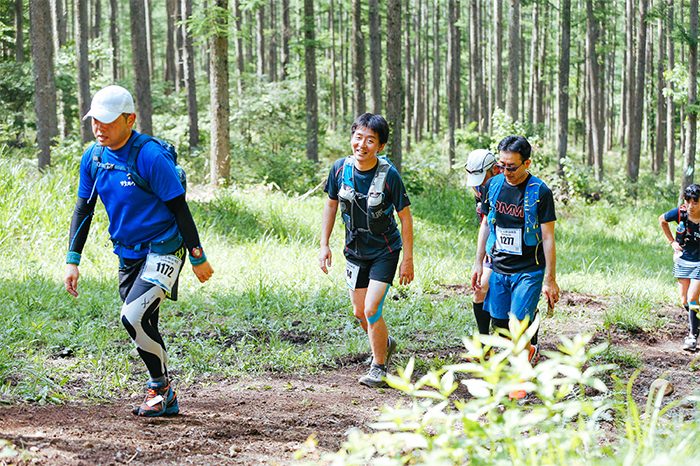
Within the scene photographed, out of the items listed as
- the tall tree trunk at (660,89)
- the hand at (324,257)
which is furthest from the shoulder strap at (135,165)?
the tall tree trunk at (660,89)

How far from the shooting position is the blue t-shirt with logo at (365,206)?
5.95 m

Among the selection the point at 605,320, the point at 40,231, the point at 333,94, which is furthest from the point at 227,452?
the point at 333,94

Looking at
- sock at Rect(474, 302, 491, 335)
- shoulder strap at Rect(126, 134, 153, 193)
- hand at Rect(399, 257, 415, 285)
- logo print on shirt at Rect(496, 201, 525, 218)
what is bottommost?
sock at Rect(474, 302, 491, 335)

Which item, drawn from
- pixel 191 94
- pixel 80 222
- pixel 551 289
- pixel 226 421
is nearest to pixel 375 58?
pixel 191 94

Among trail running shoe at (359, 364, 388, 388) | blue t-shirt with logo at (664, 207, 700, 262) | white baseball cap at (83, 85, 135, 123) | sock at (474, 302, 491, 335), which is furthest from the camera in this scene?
blue t-shirt with logo at (664, 207, 700, 262)

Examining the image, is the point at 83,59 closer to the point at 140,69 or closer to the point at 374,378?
the point at 140,69

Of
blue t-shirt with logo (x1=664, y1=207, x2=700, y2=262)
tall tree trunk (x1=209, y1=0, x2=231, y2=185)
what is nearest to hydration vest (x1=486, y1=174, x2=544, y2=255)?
blue t-shirt with logo (x1=664, y1=207, x2=700, y2=262)

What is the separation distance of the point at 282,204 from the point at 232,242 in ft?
8.55

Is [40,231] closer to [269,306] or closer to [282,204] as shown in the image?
[269,306]

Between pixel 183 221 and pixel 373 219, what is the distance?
1.73m

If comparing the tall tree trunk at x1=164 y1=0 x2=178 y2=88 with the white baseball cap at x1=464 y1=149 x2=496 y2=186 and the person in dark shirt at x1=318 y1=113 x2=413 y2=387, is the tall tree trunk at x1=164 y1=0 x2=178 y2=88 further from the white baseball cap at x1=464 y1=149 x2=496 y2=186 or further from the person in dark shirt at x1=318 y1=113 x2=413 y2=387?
the person in dark shirt at x1=318 y1=113 x2=413 y2=387

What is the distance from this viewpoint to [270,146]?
24.4 metres

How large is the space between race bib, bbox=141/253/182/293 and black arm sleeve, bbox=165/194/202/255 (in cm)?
17

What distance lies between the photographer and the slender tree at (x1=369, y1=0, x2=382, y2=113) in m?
19.0
